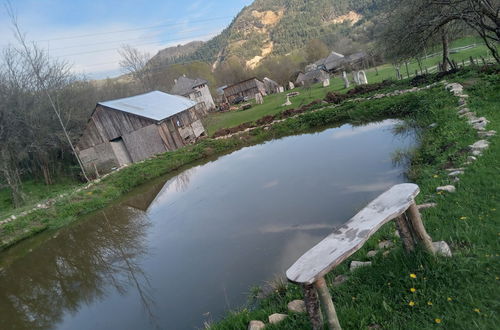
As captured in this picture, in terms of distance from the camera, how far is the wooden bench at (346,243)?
3238 mm

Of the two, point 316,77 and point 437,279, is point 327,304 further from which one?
point 316,77

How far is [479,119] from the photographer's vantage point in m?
8.84

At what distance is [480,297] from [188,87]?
5620 centimetres

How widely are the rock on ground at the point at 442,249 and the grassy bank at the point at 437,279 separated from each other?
8cm

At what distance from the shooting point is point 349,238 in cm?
361

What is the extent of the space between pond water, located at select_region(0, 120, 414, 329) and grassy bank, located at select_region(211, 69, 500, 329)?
1.69 m

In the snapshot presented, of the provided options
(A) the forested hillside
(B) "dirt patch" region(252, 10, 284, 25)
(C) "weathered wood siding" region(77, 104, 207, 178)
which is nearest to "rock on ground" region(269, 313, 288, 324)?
(C) "weathered wood siding" region(77, 104, 207, 178)

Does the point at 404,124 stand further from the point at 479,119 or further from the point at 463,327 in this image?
the point at 463,327

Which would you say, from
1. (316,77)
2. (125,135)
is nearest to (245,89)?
(316,77)

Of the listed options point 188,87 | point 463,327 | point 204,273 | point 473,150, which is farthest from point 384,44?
point 188,87

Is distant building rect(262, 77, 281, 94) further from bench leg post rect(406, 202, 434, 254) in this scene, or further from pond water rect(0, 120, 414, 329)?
bench leg post rect(406, 202, 434, 254)

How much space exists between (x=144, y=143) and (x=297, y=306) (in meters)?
21.6

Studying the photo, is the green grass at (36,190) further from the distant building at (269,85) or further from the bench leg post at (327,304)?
the distant building at (269,85)

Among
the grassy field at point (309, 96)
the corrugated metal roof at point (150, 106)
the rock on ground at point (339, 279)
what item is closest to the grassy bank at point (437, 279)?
the rock on ground at point (339, 279)
